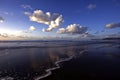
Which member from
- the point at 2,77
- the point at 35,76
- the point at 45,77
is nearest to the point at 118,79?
the point at 45,77

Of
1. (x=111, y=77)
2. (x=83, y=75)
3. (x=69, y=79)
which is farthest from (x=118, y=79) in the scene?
(x=69, y=79)

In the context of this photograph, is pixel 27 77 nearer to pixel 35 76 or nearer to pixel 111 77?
pixel 35 76

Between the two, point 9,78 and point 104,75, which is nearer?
point 9,78

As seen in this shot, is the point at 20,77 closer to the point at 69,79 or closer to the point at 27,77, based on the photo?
the point at 27,77

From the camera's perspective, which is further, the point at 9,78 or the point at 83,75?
the point at 83,75

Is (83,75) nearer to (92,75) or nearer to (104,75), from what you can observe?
(92,75)

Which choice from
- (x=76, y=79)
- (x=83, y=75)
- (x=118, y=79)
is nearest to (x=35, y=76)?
(x=76, y=79)

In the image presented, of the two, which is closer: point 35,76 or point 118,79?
point 118,79
